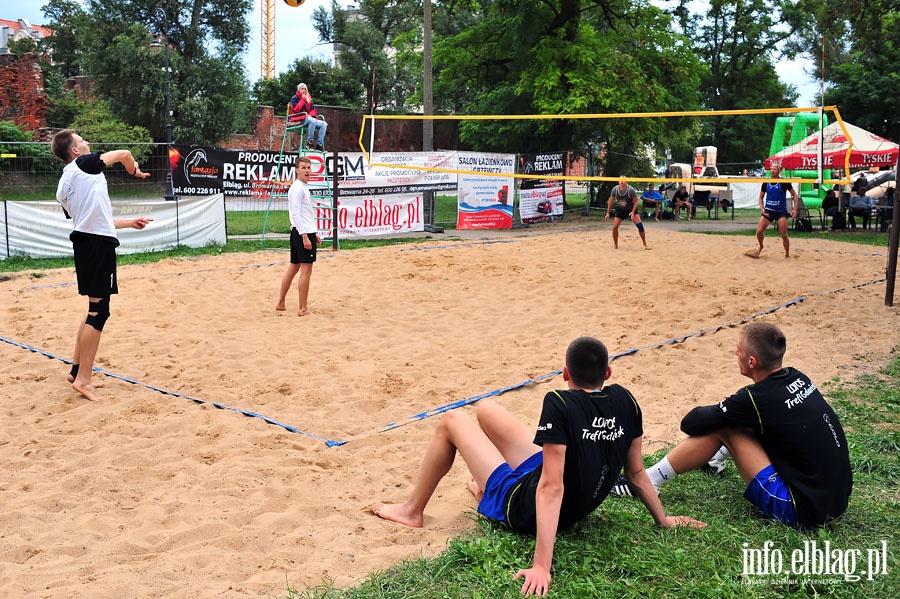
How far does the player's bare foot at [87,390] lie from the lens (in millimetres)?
5355

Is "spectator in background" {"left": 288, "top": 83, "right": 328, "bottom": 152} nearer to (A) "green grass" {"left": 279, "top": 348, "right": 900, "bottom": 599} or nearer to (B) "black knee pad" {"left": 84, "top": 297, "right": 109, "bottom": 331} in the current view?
(B) "black knee pad" {"left": 84, "top": 297, "right": 109, "bottom": 331}

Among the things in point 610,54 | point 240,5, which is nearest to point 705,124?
point 610,54

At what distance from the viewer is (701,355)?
6457mm

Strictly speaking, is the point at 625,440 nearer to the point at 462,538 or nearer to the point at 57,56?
the point at 462,538

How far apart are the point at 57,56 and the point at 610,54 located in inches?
1183

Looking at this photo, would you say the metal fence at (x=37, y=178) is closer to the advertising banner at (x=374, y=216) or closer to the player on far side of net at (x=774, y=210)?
the advertising banner at (x=374, y=216)

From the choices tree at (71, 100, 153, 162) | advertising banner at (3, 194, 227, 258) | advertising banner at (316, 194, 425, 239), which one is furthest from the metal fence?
tree at (71, 100, 153, 162)

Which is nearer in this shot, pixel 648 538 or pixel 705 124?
pixel 648 538

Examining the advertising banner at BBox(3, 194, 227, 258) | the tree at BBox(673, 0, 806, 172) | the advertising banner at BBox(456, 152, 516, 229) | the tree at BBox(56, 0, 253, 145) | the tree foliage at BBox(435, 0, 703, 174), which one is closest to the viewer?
the advertising banner at BBox(3, 194, 227, 258)

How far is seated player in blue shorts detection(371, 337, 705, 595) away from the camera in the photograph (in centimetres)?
277

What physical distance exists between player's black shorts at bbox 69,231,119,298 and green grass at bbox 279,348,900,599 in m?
3.38

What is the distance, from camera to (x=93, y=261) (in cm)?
543

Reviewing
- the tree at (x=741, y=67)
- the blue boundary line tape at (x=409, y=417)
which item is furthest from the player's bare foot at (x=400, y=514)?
the tree at (x=741, y=67)

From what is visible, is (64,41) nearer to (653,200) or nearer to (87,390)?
(653,200)
